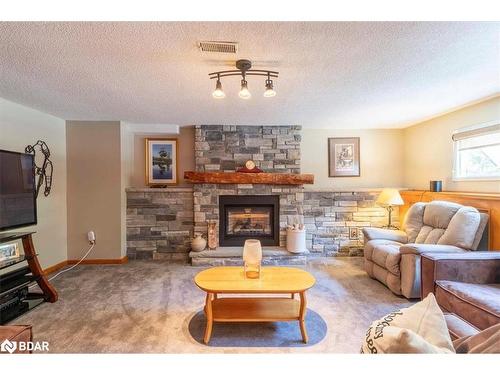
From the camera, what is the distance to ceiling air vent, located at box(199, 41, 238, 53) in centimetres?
159

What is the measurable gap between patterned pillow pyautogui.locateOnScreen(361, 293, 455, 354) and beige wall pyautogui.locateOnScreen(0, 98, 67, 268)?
3.79 metres

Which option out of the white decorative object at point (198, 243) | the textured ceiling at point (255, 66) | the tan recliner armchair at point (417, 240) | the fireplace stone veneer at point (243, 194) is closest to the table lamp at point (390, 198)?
the fireplace stone veneer at point (243, 194)

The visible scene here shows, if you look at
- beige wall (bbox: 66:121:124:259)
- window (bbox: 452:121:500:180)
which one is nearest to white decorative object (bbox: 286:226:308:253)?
window (bbox: 452:121:500:180)

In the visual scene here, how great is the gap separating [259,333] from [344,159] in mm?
3355

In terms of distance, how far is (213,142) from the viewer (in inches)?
156

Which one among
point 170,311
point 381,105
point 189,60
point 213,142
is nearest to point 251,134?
point 213,142

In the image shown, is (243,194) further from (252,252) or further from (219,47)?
(219,47)

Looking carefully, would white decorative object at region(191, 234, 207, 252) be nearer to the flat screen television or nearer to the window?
the flat screen television

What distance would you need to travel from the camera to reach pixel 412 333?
629mm

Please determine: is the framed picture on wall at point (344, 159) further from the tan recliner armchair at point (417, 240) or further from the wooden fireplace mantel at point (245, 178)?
the tan recliner armchair at point (417, 240)

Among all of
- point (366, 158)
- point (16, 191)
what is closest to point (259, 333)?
point (16, 191)

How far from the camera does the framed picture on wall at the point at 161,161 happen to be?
4066 millimetres
